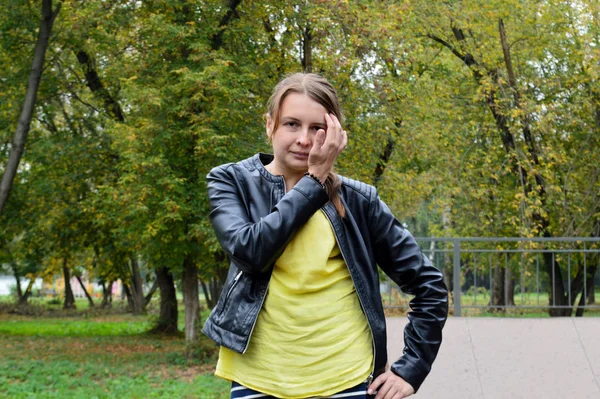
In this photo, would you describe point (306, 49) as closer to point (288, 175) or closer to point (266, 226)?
point (288, 175)

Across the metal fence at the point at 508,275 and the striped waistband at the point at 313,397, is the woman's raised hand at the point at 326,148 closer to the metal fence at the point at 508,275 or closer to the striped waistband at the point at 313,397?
the striped waistband at the point at 313,397

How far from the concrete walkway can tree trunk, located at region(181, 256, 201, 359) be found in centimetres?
796

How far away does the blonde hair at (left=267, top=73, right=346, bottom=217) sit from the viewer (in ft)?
6.86

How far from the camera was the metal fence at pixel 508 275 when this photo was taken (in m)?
11.5

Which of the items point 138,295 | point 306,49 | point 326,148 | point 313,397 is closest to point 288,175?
point 326,148

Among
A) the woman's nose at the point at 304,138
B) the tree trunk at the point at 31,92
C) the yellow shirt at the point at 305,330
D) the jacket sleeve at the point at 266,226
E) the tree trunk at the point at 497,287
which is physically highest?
the tree trunk at the point at 31,92

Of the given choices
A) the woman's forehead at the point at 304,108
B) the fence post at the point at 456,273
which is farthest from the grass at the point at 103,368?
the woman's forehead at the point at 304,108

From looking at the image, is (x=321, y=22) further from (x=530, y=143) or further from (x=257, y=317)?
(x=257, y=317)

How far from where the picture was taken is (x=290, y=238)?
1.97m

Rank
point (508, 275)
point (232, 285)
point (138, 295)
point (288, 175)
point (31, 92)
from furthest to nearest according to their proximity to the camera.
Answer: point (138, 295) → point (31, 92) → point (508, 275) → point (288, 175) → point (232, 285)

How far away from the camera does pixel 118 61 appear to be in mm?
17234

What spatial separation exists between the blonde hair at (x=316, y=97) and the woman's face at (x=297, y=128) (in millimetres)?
15

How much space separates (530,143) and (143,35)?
9.06 meters

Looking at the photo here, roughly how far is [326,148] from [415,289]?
47cm
